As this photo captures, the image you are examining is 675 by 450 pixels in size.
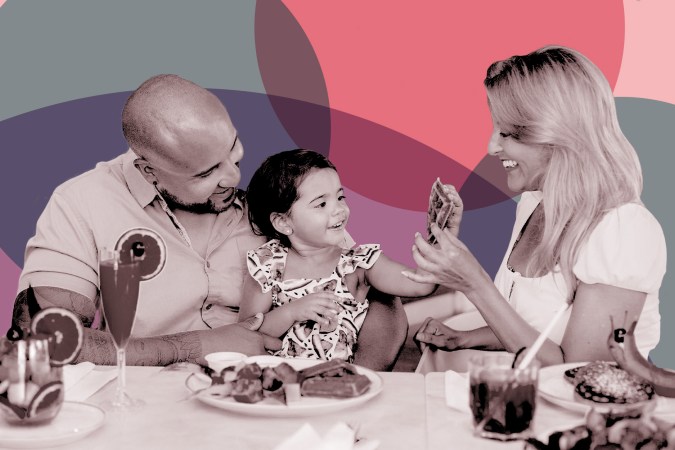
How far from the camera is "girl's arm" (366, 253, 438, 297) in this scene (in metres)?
2.80

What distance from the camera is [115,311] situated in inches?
69.0

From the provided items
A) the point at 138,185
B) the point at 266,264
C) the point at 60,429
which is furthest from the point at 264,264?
the point at 60,429

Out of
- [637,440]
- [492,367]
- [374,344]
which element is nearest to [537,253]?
[374,344]

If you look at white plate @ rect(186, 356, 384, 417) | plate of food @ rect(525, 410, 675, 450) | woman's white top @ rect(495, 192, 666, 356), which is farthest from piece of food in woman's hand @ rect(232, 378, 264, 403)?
woman's white top @ rect(495, 192, 666, 356)

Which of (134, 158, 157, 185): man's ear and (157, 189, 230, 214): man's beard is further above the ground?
(134, 158, 157, 185): man's ear

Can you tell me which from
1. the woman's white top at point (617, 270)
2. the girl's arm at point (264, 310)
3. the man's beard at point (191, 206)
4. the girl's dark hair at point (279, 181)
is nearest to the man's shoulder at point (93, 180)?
the man's beard at point (191, 206)

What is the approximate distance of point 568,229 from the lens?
2355 millimetres

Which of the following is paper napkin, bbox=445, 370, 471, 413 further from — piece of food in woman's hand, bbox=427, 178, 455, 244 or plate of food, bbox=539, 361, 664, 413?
piece of food in woman's hand, bbox=427, 178, 455, 244

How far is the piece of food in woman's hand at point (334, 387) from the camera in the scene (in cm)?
169

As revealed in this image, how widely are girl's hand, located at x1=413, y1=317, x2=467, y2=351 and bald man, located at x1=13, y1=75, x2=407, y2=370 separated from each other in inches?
8.2

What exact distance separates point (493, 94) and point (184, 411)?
1.30 meters

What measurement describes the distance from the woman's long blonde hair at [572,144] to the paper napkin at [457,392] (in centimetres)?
63

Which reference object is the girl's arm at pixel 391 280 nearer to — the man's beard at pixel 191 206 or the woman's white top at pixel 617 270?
the woman's white top at pixel 617 270

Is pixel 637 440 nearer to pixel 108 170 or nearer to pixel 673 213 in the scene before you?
pixel 108 170
